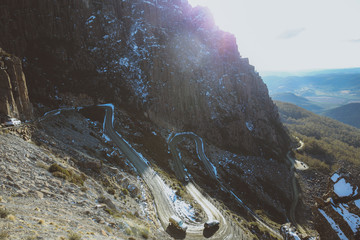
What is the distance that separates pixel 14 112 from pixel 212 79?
294ft

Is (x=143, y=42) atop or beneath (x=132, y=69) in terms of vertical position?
atop

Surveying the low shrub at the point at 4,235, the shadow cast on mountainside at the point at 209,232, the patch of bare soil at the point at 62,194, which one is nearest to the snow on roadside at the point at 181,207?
the shadow cast on mountainside at the point at 209,232

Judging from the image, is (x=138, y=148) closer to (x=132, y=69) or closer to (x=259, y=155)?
(x=132, y=69)

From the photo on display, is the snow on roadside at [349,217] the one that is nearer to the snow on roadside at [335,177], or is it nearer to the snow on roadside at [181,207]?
the snow on roadside at [335,177]

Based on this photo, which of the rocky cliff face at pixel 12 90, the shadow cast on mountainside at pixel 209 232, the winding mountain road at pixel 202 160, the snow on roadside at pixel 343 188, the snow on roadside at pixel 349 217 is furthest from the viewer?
the winding mountain road at pixel 202 160

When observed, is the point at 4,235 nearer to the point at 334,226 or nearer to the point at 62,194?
the point at 62,194

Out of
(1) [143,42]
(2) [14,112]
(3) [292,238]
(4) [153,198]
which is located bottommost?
(3) [292,238]

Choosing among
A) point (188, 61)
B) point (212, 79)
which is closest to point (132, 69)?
point (188, 61)

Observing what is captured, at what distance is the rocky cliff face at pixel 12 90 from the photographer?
104ft

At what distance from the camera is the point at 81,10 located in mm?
87625

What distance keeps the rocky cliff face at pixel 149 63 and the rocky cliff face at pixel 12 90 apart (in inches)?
1127

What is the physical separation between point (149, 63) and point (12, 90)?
64.1m

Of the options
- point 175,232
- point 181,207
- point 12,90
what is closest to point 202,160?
point 181,207

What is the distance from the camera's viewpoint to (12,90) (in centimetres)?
3416
